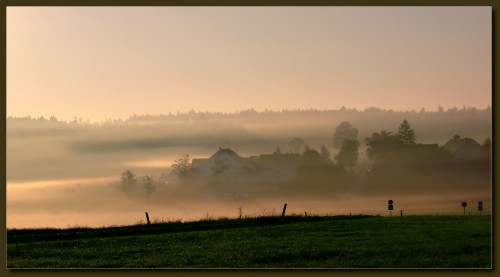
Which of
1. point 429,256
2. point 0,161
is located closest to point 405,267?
point 429,256

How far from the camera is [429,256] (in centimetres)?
2591

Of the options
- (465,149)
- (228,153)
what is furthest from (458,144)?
(228,153)

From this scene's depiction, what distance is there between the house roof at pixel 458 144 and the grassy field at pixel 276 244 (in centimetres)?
204

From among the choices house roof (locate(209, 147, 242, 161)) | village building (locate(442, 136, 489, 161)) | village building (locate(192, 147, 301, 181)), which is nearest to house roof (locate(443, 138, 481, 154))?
village building (locate(442, 136, 489, 161))

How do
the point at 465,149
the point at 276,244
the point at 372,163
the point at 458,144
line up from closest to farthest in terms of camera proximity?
the point at 465,149 < the point at 458,144 < the point at 372,163 < the point at 276,244

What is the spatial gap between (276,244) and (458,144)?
6392 mm

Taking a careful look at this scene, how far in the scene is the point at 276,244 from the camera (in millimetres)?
28547

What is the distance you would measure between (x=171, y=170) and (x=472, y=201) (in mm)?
9115

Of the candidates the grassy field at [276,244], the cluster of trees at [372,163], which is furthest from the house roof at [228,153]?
the grassy field at [276,244]

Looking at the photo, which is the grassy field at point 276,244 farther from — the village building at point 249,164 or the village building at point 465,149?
the village building at point 249,164

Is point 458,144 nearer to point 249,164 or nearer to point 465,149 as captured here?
point 465,149

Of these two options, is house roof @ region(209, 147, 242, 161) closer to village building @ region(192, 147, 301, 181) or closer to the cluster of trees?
village building @ region(192, 147, 301, 181)

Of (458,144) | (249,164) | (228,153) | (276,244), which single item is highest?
(458,144)

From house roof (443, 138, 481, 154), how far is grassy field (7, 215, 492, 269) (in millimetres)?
2036
